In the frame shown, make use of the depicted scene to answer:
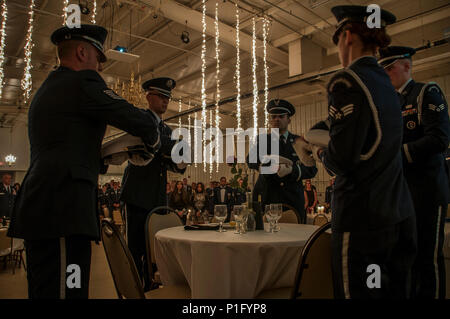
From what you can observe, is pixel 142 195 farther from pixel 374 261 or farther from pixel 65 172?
pixel 374 261

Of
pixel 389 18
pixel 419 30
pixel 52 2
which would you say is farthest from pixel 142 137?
pixel 419 30

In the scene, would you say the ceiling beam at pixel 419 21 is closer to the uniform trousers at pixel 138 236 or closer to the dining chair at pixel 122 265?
the uniform trousers at pixel 138 236

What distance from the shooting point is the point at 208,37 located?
7.50m

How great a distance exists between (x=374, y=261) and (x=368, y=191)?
213 millimetres

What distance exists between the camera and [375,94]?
3.45ft

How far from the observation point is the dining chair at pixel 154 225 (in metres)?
2.15

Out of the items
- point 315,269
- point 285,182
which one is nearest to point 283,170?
point 285,182

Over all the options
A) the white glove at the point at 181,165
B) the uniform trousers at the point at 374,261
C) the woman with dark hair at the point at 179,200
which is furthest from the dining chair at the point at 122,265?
the woman with dark hair at the point at 179,200

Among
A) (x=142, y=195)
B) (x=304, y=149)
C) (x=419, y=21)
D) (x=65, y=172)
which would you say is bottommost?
(x=142, y=195)

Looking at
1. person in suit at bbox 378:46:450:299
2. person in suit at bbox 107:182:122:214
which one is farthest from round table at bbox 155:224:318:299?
person in suit at bbox 107:182:122:214

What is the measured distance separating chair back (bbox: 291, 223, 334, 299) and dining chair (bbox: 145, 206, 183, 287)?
119 centimetres

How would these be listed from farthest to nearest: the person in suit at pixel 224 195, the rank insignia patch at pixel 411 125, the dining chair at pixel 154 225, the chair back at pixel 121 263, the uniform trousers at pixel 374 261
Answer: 1. the person in suit at pixel 224 195
2. the dining chair at pixel 154 225
3. the rank insignia patch at pixel 411 125
4. the chair back at pixel 121 263
5. the uniform trousers at pixel 374 261

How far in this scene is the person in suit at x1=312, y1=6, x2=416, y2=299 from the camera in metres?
0.98

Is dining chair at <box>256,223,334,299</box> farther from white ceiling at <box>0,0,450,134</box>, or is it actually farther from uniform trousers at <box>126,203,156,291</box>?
white ceiling at <box>0,0,450,134</box>
